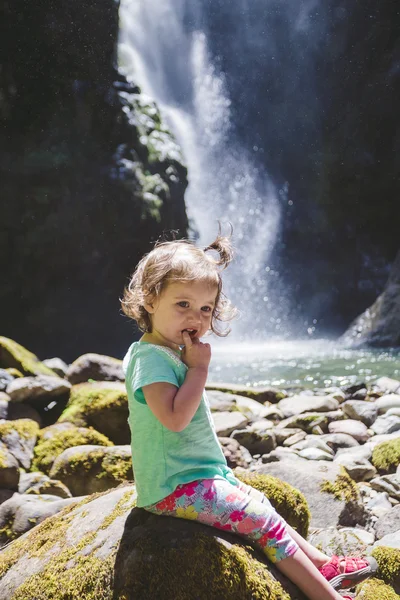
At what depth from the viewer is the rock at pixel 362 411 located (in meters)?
6.15

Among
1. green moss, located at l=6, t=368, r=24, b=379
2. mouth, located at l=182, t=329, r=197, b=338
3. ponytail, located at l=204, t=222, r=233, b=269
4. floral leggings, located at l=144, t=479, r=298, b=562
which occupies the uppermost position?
ponytail, located at l=204, t=222, r=233, b=269

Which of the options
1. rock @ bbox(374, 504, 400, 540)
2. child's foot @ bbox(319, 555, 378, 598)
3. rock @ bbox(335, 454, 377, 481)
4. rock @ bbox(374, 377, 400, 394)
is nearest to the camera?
child's foot @ bbox(319, 555, 378, 598)

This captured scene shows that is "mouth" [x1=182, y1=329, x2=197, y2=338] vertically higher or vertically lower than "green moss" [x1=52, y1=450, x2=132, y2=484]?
higher

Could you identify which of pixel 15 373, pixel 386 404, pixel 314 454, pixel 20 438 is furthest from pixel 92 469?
pixel 386 404

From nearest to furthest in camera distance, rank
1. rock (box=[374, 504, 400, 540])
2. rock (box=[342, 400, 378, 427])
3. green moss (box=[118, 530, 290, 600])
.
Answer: green moss (box=[118, 530, 290, 600]) < rock (box=[374, 504, 400, 540]) < rock (box=[342, 400, 378, 427])

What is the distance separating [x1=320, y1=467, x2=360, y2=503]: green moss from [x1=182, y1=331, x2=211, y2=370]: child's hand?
1.80m

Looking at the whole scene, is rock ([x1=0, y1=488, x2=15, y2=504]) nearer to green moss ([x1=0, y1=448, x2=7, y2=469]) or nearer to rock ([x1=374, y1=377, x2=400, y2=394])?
green moss ([x1=0, y1=448, x2=7, y2=469])

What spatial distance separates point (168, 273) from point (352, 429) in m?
4.28

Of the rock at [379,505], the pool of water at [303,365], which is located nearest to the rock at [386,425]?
the rock at [379,505]

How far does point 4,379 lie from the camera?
5.96 meters

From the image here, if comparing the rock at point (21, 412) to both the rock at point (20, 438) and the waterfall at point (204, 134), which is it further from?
the waterfall at point (204, 134)

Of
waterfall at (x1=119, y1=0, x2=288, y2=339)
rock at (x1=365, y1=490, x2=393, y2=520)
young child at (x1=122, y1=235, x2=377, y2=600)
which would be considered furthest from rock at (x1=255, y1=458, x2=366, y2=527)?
waterfall at (x1=119, y1=0, x2=288, y2=339)

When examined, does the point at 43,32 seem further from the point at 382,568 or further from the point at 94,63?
the point at 382,568

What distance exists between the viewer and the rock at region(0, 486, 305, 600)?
173cm
